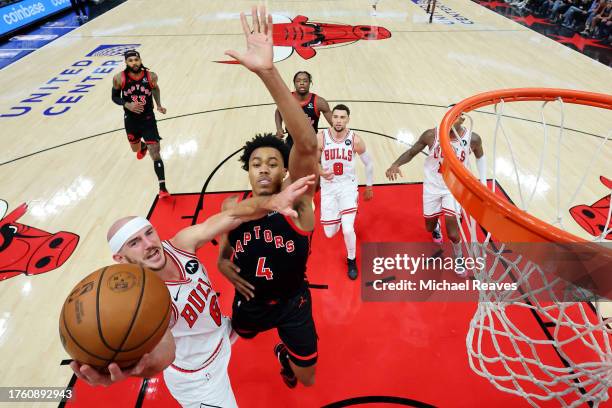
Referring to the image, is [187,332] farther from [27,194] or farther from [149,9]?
[149,9]

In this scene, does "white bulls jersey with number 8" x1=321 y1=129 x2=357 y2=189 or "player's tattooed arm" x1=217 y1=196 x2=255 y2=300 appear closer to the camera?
"player's tattooed arm" x1=217 y1=196 x2=255 y2=300

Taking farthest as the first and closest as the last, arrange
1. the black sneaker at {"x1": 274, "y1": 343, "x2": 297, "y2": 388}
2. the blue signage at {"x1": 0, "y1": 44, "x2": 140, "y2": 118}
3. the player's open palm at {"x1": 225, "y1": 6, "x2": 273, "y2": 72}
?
the blue signage at {"x1": 0, "y1": 44, "x2": 140, "y2": 118}
the black sneaker at {"x1": 274, "y1": 343, "x2": 297, "y2": 388}
the player's open palm at {"x1": 225, "y1": 6, "x2": 273, "y2": 72}

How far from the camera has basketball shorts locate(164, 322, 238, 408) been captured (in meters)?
1.99

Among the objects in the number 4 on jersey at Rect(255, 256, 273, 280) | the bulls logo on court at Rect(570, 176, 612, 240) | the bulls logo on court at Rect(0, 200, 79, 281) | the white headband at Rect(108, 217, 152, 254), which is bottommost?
the bulls logo on court at Rect(0, 200, 79, 281)

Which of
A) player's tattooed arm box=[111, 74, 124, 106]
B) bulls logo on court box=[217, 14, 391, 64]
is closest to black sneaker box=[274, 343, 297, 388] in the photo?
player's tattooed arm box=[111, 74, 124, 106]

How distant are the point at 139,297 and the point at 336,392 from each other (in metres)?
1.76

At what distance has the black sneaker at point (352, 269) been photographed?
11.4ft

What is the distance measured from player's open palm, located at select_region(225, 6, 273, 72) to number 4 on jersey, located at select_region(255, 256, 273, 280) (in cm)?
114

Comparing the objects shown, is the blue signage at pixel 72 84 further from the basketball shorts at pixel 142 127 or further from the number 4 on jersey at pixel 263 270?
the number 4 on jersey at pixel 263 270

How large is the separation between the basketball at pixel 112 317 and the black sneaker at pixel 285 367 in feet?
4.21

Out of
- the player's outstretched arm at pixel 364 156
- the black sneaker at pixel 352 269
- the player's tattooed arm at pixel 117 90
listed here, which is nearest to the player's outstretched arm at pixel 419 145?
the player's outstretched arm at pixel 364 156

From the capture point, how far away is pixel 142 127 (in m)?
4.35

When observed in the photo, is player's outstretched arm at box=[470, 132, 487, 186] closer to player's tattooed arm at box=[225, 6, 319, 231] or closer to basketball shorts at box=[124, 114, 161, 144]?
player's tattooed arm at box=[225, 6, 319, 231]

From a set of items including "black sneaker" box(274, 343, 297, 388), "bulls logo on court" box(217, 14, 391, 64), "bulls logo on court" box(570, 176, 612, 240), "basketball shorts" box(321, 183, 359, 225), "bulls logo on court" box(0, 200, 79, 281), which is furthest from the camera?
"bulls logo on court" box(217, 14, 391, 64)
